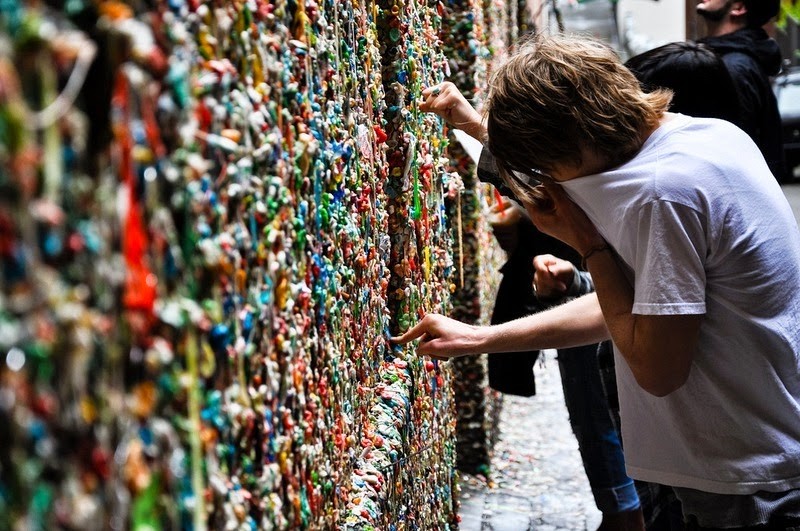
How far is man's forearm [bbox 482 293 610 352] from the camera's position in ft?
8.00

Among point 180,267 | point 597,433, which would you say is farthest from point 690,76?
point 180,267

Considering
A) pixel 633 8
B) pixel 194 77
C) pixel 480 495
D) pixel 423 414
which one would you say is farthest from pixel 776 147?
pixel 633 8

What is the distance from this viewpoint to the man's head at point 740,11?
425 cm

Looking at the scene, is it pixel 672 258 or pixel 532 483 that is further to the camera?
pixel 532 483

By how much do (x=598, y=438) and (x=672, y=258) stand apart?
7.58 feet

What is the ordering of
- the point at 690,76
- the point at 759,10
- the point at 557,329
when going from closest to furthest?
the point at 557,329, the point at 690,76, the point at 759,10

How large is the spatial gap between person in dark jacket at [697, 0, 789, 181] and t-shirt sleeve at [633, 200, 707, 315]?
2.03 meters

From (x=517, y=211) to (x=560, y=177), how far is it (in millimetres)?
2033

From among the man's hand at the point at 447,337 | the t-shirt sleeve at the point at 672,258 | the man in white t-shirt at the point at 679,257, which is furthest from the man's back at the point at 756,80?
the t-shirt sleeve at the point at 672,258

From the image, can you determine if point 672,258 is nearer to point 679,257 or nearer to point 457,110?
point 679,257

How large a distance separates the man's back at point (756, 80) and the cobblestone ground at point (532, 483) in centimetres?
166

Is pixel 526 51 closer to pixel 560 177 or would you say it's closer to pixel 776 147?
pixel 560 177

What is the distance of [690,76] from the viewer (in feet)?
11.3

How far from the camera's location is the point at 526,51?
7.04 ft
